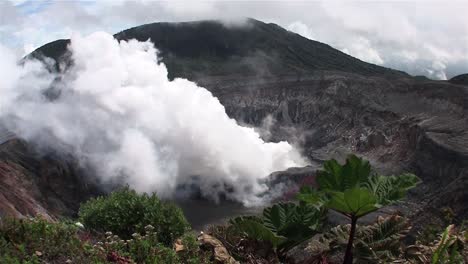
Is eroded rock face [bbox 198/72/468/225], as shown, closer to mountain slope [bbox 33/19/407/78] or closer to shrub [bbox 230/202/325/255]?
mountain slope [bbox 33/19/407/78]

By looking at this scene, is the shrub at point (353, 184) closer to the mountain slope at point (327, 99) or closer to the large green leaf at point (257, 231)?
the large green leaf at point (257, 231)

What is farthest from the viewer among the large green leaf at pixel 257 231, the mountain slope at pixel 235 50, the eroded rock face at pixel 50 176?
the mountain slope at pixel 235 50

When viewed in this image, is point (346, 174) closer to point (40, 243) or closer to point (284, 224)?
point (284, 224)

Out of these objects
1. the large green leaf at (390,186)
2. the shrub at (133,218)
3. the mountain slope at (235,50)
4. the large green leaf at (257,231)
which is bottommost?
the shrub at (133,218)

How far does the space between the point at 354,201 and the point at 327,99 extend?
64.5 meters

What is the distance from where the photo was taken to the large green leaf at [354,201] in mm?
7211

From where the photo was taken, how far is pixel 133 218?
14.2 metres

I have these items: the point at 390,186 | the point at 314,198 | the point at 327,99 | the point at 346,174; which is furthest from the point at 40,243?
the point at 327,99

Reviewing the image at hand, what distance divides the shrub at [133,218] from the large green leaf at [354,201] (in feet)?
23.7

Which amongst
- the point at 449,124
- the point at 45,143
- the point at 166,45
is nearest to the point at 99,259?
the point at 45,143

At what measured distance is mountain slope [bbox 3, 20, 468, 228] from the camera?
140ft

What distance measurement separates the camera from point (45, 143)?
1687 inches

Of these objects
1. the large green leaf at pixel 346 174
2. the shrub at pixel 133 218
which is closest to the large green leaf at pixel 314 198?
the large green leaf at pixel 346 174

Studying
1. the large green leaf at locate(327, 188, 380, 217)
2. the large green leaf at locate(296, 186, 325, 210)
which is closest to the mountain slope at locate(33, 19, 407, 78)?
the large green leaf at locate(296, 186, 325, 210)
